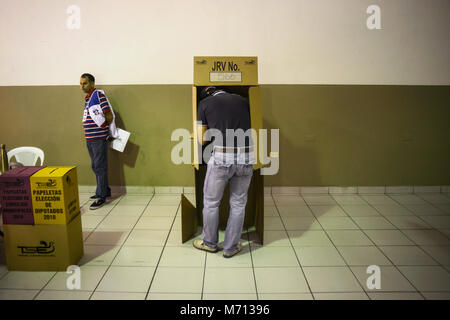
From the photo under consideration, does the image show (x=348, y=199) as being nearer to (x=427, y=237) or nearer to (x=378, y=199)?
(x=378, y=199)

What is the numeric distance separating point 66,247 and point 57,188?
481mm

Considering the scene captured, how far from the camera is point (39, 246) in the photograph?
243cm

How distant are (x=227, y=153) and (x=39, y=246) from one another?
5.34 ft

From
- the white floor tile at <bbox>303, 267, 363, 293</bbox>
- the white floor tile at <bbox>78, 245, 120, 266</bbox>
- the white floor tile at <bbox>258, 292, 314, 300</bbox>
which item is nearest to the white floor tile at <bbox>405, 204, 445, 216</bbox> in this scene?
the white floor tile at <bbox>303, 267, 363, 293</bbox>

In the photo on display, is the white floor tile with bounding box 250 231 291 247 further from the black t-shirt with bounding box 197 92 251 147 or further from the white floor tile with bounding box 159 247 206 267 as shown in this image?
the black t-shirt with bounding box 197 92 251 147

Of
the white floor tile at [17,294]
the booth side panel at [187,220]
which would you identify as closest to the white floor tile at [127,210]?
the booth side panel at [187,220]

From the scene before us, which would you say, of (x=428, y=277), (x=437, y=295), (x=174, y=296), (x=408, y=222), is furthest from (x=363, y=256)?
(x=174, y=296)

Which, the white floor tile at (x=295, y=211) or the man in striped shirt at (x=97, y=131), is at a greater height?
the man in striped shirt at (x=97, y=131)

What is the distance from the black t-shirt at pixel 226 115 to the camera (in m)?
2.48

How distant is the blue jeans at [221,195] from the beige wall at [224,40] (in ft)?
6.15

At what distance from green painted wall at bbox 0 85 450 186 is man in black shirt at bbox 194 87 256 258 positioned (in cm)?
163

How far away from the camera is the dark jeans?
3.82 metres

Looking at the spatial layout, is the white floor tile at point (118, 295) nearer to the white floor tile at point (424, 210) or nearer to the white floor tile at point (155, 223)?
the white floor tile at point (155, 223)
